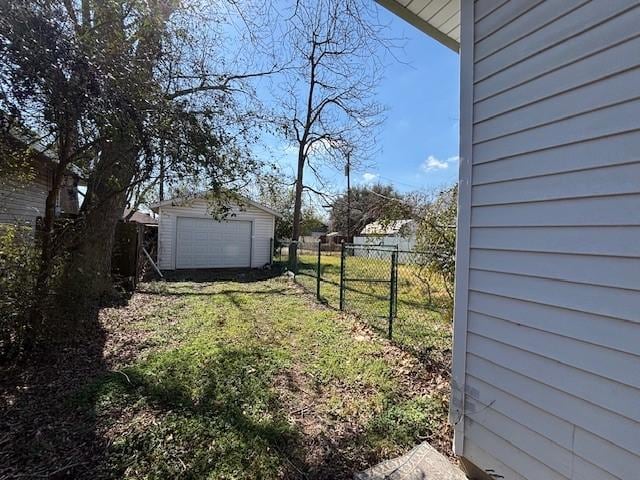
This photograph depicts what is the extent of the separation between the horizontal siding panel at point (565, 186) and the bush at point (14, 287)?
4.21m

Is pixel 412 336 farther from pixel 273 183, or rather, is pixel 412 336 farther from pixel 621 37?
pixel 621 37

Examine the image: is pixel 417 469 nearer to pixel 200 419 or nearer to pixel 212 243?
pixel 200 419

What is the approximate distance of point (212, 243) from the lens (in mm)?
12617

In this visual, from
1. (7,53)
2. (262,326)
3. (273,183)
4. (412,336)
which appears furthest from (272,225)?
(7,53)

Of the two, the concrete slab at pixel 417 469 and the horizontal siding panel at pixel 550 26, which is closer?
the horizontal siding panel at pixel 550 26

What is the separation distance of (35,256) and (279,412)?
3.08 meters

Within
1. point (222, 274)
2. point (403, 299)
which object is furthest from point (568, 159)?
point (222, 274)

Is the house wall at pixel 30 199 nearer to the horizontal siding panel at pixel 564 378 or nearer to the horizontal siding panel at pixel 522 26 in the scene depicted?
the horizontal siding panel at pixel 522 26

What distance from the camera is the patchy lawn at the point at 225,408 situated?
223 centimetres

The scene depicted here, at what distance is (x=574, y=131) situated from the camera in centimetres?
158

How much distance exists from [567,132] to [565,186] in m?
0.26

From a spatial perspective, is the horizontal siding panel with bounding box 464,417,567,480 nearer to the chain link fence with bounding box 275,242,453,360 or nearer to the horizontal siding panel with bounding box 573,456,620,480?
the horizontal siding panel with bounding box 573,456,620,480

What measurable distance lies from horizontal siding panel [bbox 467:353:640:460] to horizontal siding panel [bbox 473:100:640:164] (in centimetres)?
117

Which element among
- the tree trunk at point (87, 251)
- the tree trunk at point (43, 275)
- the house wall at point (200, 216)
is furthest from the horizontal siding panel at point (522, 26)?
the house wall at point (200, 216)
